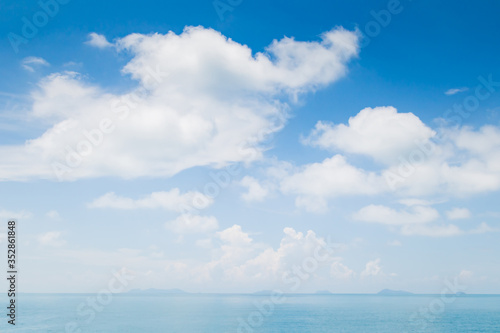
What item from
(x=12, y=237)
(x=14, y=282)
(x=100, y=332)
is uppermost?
(x=12, y=237)

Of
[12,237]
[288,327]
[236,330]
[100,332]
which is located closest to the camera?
[12,237]

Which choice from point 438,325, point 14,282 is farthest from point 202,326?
point 14,282

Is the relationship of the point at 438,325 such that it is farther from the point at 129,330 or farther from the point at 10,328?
the point at 10,328

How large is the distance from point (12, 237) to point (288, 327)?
233 feet

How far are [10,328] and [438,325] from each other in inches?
3705

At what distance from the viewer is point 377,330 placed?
274 feet

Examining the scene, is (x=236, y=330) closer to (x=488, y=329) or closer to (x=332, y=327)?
(x=332, y=327)

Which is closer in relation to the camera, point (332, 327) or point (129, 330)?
point (129, 330)

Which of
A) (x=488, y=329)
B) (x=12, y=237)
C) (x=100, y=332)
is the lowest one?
(x=488, y=329)

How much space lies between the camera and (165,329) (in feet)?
269

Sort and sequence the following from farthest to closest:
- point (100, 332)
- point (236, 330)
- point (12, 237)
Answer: point (236, 330) → point (100, 332) → point (12, 237)

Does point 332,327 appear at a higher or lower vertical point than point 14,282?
lower

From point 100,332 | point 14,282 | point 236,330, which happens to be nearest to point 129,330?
point 100,332

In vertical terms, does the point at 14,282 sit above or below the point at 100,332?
above
